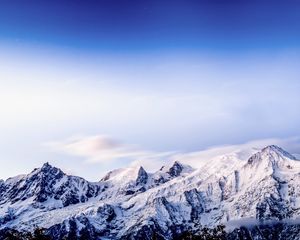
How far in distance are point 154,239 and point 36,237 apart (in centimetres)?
4318

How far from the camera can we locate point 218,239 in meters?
200

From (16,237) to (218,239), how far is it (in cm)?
7483

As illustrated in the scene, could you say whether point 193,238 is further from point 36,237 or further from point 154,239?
point 36,237

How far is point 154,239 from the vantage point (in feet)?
648

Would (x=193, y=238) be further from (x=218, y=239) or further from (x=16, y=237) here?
(x=16, y=237)

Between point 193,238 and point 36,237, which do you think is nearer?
point 36,237

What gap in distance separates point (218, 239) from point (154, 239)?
23.9m

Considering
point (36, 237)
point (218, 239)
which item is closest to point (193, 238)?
point (218, 239)

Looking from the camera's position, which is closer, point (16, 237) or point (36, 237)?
point (36, 237)

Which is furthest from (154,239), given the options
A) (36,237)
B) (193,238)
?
(36,237)

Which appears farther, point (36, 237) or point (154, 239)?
point (154, 239)

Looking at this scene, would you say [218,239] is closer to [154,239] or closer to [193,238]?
[193,238]

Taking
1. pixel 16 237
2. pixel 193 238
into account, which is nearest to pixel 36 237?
pixel 16 237

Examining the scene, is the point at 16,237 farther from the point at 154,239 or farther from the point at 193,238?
the point at 193,238
